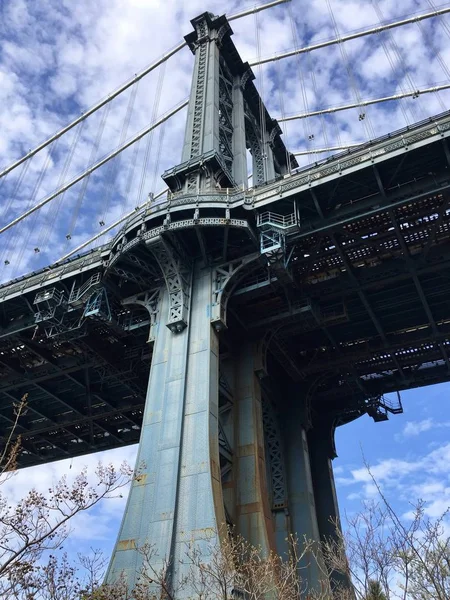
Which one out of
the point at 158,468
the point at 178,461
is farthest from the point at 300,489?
the point at 158,468

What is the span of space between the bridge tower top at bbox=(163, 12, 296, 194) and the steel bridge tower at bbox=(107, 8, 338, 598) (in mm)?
107

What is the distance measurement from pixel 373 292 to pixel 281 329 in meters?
5.49

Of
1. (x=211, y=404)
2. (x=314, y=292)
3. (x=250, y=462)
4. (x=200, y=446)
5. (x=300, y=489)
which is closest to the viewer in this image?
(x=200, y=446)

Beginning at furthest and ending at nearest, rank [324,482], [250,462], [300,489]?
[324,482]
[300,489]
[250,462]

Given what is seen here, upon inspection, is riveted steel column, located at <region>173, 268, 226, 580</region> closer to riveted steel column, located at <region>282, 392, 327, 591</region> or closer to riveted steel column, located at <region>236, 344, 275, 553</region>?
riveted steel column, located at <region>236, 344, 275, 553</region>

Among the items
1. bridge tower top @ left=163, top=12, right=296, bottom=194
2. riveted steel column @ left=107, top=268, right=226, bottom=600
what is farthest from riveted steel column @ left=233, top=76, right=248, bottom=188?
riveted steel column @ left=107, top=268, right=226, bottom=600

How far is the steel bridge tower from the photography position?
2005 cm

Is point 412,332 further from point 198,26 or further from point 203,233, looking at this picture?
point 198,26

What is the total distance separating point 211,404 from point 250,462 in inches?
163

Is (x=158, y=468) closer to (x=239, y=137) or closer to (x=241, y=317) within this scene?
(x=241, y=317)

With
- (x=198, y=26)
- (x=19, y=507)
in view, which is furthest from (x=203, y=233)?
(x=198, y=26)

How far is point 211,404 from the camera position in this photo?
22.4m

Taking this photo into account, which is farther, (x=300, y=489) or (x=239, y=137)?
(x=239, y=137)

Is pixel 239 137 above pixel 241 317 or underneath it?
above
